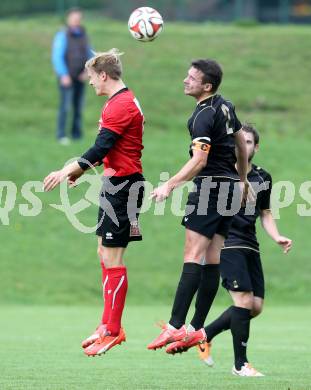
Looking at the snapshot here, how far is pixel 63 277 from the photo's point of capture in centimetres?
1947

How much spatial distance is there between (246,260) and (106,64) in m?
2.39

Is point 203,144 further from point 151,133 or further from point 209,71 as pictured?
point 151,133

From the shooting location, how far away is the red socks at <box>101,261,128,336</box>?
945 cm

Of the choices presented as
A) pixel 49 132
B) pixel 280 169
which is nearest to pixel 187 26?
pixel 49 132

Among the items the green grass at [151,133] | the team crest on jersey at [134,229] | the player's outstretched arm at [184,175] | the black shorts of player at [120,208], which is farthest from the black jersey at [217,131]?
the green grass at [151,133]

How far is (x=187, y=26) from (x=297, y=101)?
680 cm

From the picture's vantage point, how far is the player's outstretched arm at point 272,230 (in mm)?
10266

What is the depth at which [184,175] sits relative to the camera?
8.80 metres

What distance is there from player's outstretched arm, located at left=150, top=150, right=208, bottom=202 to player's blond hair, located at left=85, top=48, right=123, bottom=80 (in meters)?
1.03

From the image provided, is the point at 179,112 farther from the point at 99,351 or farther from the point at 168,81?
the point at 99,351

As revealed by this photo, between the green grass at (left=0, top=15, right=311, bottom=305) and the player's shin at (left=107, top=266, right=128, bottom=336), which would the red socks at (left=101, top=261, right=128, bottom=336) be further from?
the green grass at (left=0, top=15, right=311, bottom=305)

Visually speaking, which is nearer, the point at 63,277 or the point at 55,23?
the point at 63,277

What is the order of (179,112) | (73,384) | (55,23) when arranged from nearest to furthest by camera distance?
(73,384) < (179,112) < (55,23)

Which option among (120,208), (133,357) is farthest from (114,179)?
(133,357)
